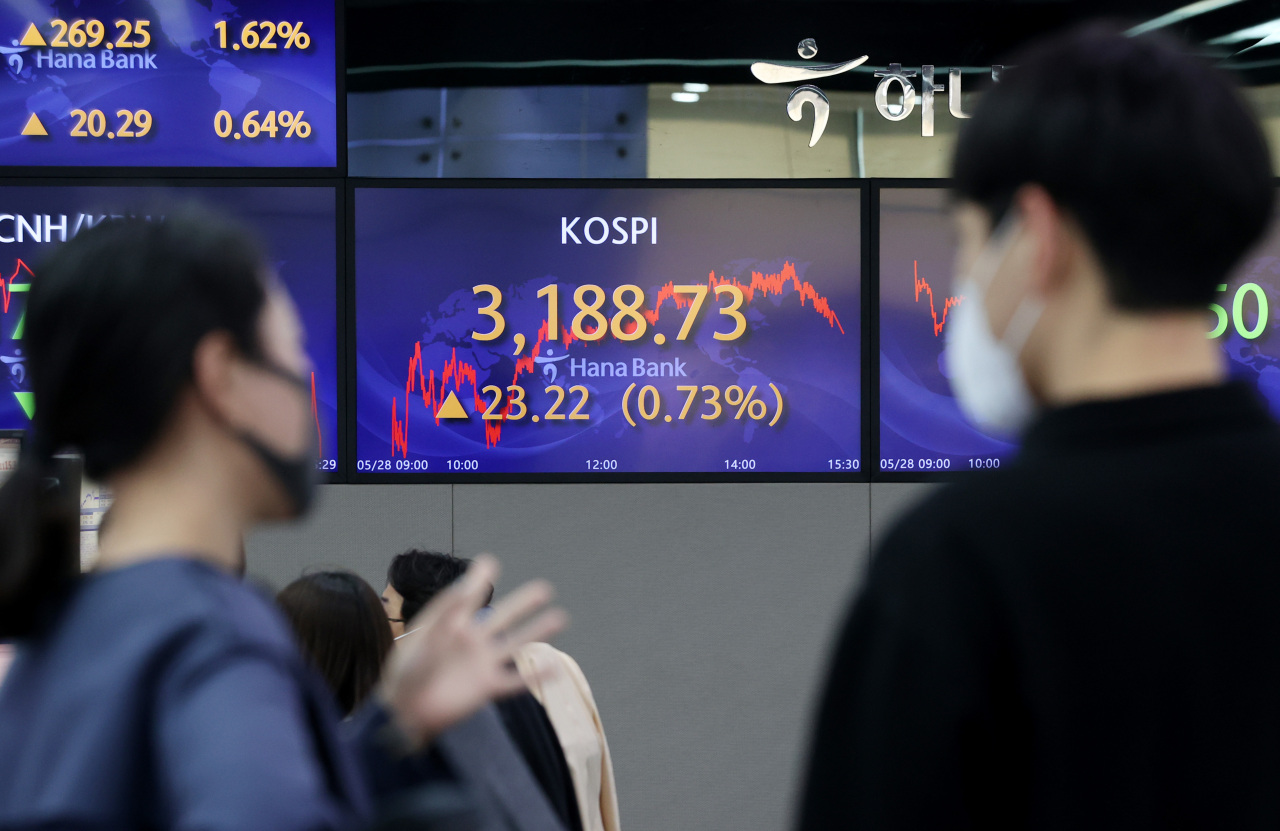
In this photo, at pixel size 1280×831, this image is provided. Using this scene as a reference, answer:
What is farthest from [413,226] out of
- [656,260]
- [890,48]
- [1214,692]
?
[1214,692]

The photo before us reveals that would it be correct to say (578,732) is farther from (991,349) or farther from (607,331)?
(607,331)

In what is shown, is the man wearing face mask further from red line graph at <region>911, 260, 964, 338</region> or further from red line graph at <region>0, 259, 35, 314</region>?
red line graph at <region>0, 259, 35, 314</region>

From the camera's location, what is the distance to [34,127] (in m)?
4.50

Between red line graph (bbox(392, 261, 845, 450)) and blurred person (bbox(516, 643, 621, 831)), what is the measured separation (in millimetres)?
1951

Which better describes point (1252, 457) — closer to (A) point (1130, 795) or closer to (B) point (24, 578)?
(A) point (1130, 795)

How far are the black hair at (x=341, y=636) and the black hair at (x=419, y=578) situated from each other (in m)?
0.48

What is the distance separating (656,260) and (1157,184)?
12.6 feet

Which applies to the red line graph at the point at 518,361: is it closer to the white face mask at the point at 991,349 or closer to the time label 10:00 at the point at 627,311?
the time label 10:00 at the point at 627,311

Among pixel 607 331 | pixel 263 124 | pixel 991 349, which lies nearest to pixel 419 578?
pixel 607 331

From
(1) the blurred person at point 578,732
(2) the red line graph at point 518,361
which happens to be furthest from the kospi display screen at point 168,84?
(1) the blurred person at point 578,732

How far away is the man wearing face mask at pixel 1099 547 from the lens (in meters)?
0.74

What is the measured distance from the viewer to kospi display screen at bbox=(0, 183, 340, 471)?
450cm

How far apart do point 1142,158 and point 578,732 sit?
2013 millimetres

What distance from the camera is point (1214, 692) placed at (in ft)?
2.51
